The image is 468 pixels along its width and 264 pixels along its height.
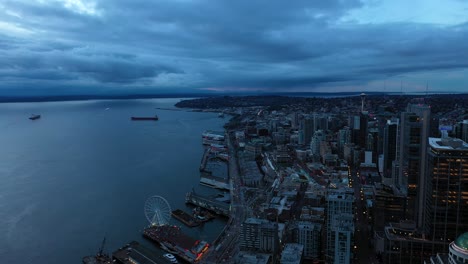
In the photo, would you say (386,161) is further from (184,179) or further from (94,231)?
(94,231)

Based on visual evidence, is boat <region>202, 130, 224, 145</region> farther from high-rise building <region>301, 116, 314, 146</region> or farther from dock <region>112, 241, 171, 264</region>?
dock <region>112, 241, 171, 264</region>

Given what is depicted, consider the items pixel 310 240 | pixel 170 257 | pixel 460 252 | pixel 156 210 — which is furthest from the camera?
pixel 156 210

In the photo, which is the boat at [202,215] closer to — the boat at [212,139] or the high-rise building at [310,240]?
A: the high-rise building at [310,240]

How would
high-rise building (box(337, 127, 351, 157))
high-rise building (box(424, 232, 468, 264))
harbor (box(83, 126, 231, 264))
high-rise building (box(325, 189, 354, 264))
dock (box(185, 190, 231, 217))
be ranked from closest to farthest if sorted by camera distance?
high-rise building (box(424, 232, 468, 264)) → high-rise building (box(325, 189, 354, 264)) → harbor (box(83, 126, 231, 264)) → dock (box(185, 190, 231, 217)) → high-rise building (box(337, 127, 351, 157))

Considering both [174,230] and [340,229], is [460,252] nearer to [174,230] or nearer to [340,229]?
[340,229]

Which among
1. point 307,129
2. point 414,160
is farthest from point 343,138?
point 414,160

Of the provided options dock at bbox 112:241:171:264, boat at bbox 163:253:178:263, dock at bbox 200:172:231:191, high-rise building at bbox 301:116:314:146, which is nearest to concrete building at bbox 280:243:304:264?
boat at bbox 163:253:178:263
